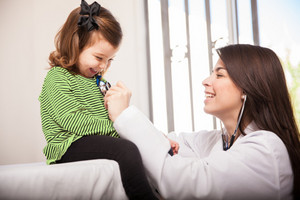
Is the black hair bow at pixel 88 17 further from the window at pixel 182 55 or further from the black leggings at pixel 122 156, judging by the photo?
the window at pixel 182 55

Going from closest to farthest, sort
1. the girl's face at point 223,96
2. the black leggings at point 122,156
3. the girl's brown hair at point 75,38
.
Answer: the black leggings at point 122,156 → the girl's face at point 223,96 → the girl's brown hair at point 75,38

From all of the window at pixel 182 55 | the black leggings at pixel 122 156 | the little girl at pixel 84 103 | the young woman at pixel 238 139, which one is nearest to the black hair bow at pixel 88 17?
the little girl at pixel 84 103

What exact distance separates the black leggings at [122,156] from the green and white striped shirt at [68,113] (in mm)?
39

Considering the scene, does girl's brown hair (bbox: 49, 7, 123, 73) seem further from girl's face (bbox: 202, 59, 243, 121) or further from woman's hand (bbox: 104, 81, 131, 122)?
girl's face (bbox: 202, 59, 243, 121)

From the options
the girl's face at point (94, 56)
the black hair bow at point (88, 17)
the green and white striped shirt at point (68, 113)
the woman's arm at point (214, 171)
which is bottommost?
the woman's arm at point (214, 171)

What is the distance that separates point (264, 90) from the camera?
108 centimetres

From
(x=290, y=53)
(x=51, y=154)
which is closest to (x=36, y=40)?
(x=51, y=154)

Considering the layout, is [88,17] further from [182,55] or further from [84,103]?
[182,55]

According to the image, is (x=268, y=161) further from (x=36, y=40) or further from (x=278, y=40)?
(x=36, y=40)

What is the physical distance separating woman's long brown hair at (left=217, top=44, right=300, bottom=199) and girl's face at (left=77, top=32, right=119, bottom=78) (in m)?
0.55

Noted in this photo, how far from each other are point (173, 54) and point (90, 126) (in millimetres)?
2110

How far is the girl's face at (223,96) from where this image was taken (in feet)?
3.74

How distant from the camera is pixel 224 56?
3.84 feet

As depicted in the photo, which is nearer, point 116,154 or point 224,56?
point 116,154
